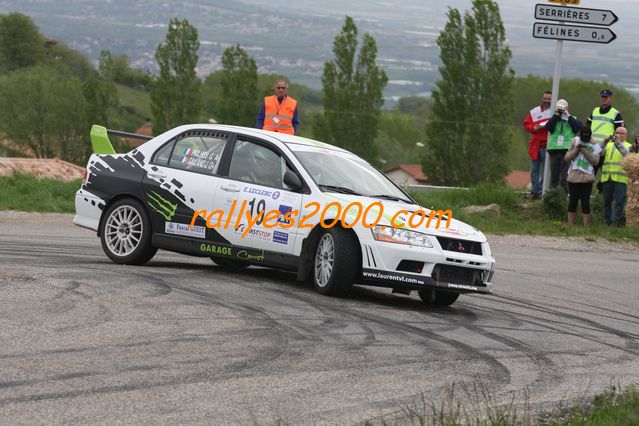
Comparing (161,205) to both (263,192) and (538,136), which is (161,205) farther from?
(538,136)

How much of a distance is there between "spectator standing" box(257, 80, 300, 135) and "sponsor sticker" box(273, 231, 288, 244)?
6491 mm

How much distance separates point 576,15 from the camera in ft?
67.6

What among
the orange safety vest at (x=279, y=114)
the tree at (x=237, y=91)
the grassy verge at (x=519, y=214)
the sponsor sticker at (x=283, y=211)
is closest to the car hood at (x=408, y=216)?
the sponsor sticker at (x=283, y=211)

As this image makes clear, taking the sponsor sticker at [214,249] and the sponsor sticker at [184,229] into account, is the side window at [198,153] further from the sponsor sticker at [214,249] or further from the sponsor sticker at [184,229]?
the sponsor sticker at [214,249]

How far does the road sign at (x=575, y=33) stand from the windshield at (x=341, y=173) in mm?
9426

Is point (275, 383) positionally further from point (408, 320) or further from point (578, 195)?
point (578, 195)

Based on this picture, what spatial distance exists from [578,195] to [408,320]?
11246mm

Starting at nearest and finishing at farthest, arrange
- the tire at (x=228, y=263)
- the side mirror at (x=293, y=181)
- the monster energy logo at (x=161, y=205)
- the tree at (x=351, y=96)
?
the side mirror at (x=293, y=181)
the monster energy logo at (x=161, y=205)
the tire at (x=228, y=263)
the tree at (x=351, y=96)

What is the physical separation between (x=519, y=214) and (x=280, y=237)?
36.3 feet

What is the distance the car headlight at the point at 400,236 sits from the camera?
33.8 ft

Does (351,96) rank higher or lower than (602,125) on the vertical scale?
higher

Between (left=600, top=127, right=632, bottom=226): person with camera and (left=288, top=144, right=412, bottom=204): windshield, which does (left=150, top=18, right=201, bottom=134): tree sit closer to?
(left=600, top=127, right=632, bottom=226): person with camera

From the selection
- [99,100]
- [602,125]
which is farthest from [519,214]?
[99,100]

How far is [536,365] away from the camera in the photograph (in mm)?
7922
